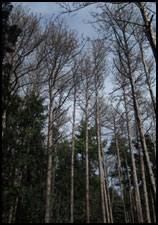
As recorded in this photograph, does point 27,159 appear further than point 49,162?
Yes

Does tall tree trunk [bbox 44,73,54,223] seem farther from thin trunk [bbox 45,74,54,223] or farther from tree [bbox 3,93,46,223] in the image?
tree [bbox 3,93,46,223]

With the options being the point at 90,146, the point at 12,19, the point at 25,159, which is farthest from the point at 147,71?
the point at 90,146

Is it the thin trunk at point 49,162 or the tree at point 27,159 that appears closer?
the thin trunk at point 49,162

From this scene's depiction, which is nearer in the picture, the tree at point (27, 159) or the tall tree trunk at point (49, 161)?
the tall tree trunk at point (49, 161)

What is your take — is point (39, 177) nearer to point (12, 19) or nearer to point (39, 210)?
point (39, 210)

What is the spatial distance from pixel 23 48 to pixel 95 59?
568 cm

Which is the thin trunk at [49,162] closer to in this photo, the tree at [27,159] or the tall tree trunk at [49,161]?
the tall tree trunk at [49,161]

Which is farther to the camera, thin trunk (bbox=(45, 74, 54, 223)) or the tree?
the tree

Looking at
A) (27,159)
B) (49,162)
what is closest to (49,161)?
(49,162)

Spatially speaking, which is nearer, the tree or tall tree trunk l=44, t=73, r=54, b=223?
tall tree trunk l=44, t=73, r=54, b=223

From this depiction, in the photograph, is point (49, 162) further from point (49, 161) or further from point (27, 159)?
point (27, 159)

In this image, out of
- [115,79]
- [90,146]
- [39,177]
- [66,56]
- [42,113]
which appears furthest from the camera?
[90,146]

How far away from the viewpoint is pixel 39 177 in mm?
9492

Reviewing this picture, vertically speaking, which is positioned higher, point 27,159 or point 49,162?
point 27,159
